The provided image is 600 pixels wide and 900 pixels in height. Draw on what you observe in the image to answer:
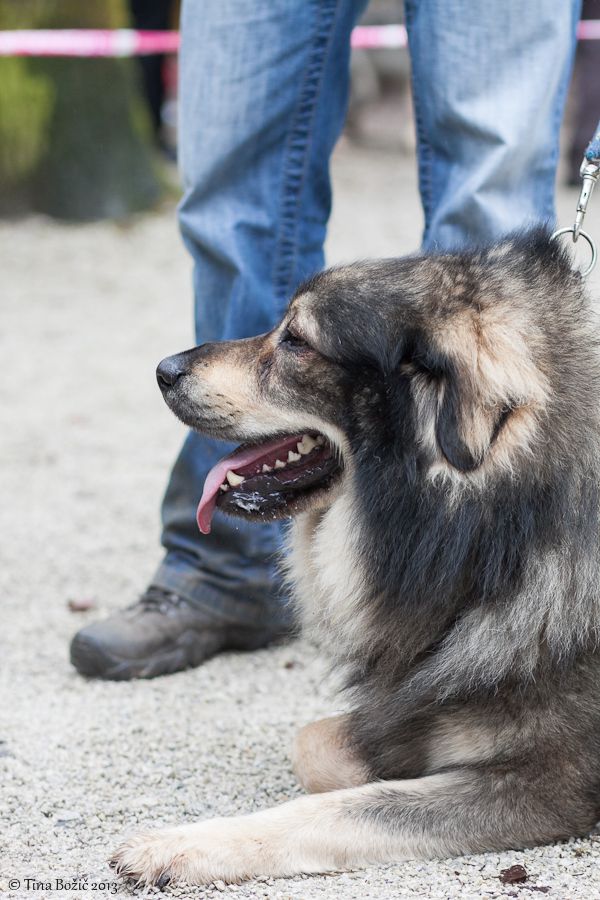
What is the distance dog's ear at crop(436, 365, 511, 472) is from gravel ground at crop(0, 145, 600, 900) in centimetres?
78

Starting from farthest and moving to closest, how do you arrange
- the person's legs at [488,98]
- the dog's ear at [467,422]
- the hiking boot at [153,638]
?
the hiking boot at [153,638], the person's legs at [488,98], the dog's ear at [467,422]

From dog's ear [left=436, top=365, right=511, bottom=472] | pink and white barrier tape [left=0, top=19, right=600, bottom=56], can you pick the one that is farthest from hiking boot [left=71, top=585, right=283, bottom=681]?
pink and white barrier tape [left=0, top=19, right=600, bottom=56]

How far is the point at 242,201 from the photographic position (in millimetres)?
3191

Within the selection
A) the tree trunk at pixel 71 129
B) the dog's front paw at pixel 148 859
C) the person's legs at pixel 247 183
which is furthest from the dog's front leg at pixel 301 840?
the tree trunk at pixel 71 129

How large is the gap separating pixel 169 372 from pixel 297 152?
2.80 ft

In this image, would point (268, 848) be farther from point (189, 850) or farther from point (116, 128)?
point (116, 128)

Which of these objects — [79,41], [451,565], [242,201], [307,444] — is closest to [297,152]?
[242,201]

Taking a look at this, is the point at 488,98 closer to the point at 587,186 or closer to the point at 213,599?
the point at 587,186

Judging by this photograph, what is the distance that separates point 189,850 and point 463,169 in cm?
180

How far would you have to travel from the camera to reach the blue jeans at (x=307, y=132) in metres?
2.93

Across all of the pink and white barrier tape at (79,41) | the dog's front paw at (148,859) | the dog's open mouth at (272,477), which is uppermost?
the pink and white barrier tape at (79,41)

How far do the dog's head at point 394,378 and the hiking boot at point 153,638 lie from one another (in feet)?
2.42

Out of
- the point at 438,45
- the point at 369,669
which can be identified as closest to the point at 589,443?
the point at 369,669

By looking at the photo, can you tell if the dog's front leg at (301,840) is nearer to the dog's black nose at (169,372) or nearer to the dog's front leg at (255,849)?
the dog's front leg at (255,849)
